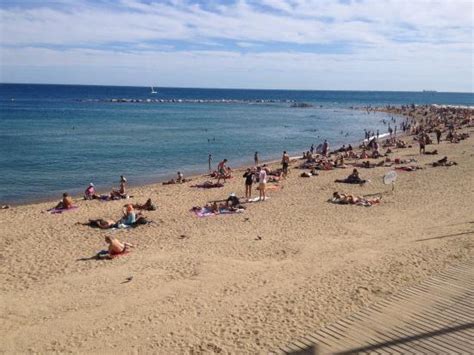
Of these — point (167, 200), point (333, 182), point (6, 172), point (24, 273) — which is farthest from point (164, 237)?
point (6, 172)

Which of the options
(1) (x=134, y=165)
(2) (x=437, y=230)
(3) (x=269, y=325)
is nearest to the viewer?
(3) (x=269, y=325)

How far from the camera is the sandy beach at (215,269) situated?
8273 millimetres

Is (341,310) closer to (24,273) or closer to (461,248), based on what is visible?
(461,248)

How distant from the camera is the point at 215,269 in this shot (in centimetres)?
1112

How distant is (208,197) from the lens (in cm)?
2014

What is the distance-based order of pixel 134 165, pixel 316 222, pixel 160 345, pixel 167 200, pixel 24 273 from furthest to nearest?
pixel 134 165 < pixel 167 200 < pixel 316 222 < pixel 24 273 < pixel 160 345

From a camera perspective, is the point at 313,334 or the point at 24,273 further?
the point at 24,273

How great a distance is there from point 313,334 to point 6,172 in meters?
24.5

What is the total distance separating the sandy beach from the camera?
27.1 ft

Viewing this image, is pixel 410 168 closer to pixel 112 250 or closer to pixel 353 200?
pixel 353 200

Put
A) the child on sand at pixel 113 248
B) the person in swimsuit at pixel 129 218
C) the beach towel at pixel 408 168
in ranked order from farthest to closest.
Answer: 1. the beach towel at pixel 408 168
2. the person in swimsuit at pixel 129 218
3. the child on sand at pixel 113 248

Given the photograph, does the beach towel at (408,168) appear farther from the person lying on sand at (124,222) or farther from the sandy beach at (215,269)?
the person lying on sand at (124,222)

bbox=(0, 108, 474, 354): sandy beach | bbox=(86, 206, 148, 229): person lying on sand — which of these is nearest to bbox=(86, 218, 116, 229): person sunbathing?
bbox=(86, 206, 148, 229): person lying on sand

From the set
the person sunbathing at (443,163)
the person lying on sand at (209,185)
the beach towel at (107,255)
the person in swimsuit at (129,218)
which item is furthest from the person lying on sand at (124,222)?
the person sunbathing at (443,163)
